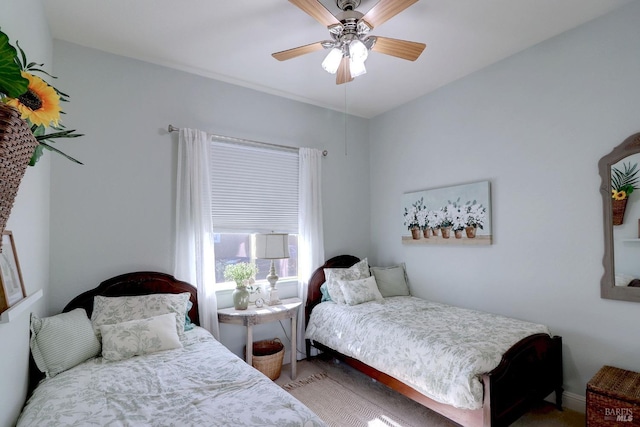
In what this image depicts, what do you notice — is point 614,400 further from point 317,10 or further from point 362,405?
Answer: point 317,10

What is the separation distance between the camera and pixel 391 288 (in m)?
3.74

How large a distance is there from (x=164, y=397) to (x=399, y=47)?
8.20ft

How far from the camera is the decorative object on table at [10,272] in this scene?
4.62 ft

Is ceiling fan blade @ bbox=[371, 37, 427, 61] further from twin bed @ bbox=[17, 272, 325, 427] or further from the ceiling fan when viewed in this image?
twin bed @ bbox=[17, 272, 325, 427]

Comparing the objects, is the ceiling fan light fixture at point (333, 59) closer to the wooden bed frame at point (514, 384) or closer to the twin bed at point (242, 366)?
the twin bed at point (242, 366)

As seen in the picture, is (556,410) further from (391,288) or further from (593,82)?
A: (593,82)

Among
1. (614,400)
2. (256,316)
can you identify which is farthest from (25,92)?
(614,400)

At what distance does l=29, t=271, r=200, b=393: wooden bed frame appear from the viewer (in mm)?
2570

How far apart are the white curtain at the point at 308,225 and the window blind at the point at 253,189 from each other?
9 centimetres

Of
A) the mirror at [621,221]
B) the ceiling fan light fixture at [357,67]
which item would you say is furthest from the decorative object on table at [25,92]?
the mirror at [621,221]

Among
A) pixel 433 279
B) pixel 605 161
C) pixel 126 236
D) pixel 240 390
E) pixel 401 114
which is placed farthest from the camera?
pixel 401 114

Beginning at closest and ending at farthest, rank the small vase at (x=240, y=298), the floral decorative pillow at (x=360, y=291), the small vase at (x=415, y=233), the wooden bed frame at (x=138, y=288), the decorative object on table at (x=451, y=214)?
1. the wooden bed frame at (x=138, y=288)
2. the small vase at (x=240, y=298)
3. the decorative object on table at (x=451, y=214)
4. the floral decorative pillow at (x=360, y=291)
5. the small vase at (x=415, y=233)

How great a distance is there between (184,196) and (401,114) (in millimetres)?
2677

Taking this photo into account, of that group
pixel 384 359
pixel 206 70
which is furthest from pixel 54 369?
pixel 206 70
